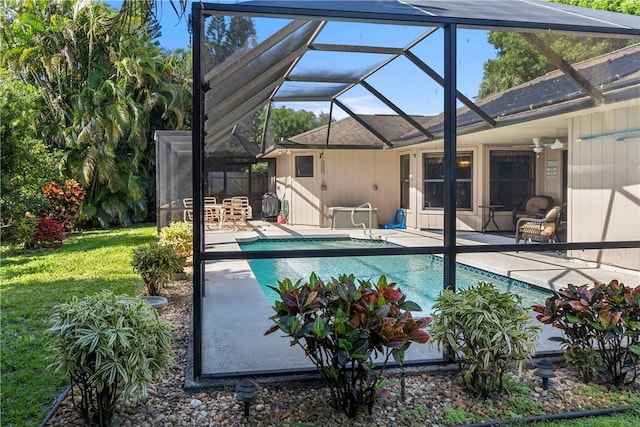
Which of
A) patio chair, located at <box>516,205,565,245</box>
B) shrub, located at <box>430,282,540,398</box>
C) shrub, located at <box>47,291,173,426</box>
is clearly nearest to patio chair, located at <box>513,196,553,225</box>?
patio chair, located at <box>516,205,565,245</box>

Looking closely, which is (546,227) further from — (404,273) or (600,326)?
(600,326)

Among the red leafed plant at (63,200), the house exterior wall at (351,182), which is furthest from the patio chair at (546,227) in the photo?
the red leafed plant at (63,200)

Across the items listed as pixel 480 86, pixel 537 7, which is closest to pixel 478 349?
pixel 537 7

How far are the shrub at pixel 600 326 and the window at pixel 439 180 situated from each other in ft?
29.2

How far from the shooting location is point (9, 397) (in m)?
3.34

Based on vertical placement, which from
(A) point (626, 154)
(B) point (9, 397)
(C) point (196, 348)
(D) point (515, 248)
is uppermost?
(A) point (626, 154)

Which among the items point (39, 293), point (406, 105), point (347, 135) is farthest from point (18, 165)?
point (347, 135)

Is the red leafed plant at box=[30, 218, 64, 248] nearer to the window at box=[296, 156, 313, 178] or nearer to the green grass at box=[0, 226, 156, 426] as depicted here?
the green grass at box=[0, 226, 156, 426]

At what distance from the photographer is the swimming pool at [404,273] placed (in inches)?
240

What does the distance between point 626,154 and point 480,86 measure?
12.8 feet

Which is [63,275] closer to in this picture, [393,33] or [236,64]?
[236,64]

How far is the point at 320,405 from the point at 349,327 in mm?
725

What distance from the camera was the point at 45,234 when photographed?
10703 millimetres

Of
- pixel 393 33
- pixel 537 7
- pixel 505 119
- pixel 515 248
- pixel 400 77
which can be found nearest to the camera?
pixel 515 248
